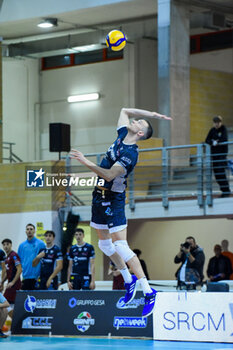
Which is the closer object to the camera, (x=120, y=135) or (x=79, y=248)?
(x=120, y=135)

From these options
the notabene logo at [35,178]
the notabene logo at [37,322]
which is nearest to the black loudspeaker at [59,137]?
the notabene logo at [35,178]

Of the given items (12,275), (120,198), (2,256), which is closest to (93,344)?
(2,256)

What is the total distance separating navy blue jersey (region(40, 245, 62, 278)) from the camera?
16578 mm

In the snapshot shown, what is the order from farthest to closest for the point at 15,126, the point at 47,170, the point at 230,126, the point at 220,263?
1. the point at 15,126
2. the point at 230,126
3. the point at 47,170
4. the point at 220,263

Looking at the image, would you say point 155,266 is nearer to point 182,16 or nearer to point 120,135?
point 182,16

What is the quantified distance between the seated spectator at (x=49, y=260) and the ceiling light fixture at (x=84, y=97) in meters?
12.0

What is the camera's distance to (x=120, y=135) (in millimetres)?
9977

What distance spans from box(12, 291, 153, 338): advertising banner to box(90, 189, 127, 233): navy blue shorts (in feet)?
16.2

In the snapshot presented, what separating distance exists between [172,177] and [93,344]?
7741mm

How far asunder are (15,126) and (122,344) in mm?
15760

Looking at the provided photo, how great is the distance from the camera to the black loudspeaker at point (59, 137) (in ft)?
61.7

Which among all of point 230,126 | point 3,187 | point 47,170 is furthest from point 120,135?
point 230,126

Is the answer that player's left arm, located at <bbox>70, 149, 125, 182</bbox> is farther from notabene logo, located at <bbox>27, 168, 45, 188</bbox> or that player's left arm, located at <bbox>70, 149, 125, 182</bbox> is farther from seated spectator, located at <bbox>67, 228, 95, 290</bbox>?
notabene logo, located at <bbox>27, 168, 45, 188</bbox>

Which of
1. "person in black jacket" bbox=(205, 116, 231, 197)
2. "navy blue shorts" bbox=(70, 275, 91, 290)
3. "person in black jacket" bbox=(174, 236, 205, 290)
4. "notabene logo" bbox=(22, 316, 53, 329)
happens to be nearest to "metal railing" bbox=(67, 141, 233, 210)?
"person in black jacket" bbox=(205, 116, 231, 197)
